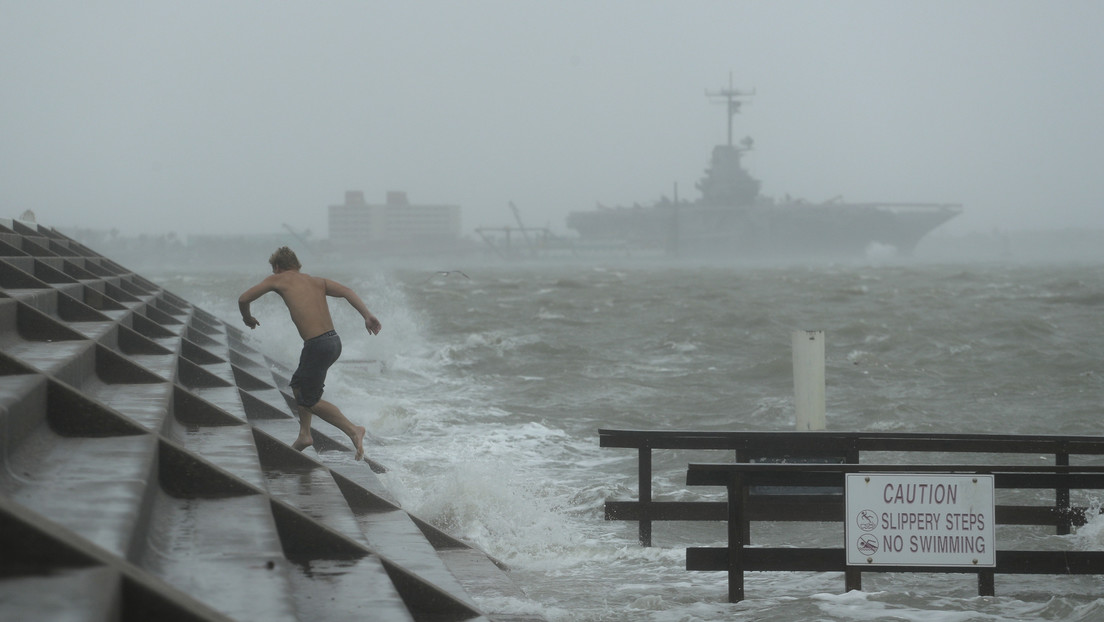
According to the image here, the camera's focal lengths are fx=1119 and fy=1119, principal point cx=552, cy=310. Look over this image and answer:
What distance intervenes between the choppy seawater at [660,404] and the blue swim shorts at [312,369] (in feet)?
5.10

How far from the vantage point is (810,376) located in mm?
10516

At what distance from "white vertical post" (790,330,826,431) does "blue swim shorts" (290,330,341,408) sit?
4.83 m

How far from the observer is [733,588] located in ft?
21.4

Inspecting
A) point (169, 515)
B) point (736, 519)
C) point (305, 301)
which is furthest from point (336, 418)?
point (169, 515)

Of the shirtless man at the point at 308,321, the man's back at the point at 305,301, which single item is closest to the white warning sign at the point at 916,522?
the shirtless man at the point at 308,321

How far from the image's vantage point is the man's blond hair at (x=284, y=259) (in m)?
7.43

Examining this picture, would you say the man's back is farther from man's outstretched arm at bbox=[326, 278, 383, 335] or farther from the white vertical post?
the white vertical post

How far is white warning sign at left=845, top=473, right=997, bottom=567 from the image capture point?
6.01 m

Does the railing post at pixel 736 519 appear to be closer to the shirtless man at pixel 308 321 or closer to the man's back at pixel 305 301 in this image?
the shirtless man at pixel 308 321

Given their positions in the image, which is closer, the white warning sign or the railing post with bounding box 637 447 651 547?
the white warning sign

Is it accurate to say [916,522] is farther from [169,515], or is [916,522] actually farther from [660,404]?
[660,404]

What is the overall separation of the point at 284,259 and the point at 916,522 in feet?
14.1

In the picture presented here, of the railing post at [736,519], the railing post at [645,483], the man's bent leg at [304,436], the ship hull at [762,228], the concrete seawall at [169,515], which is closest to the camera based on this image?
the concrete seawall at [169,515]

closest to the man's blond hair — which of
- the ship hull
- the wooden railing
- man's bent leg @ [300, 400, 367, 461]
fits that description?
man's bent leg @ [300, 400, 367, 461]
